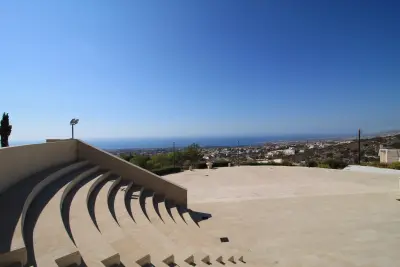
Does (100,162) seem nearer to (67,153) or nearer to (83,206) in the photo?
(67,153)

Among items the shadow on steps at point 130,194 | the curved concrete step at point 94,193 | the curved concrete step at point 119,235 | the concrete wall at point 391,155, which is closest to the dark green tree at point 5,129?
the curved concrete step at point 94,193

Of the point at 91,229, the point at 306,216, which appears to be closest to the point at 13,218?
the point at 91,229

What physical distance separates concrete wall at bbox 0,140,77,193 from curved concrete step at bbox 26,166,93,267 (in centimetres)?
98

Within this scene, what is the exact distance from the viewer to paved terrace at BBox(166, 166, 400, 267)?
705 centimetres

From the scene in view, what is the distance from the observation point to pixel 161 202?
32.7 ft

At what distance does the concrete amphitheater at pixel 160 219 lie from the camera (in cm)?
426

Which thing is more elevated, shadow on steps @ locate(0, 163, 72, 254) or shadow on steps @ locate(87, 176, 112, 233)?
shadow on steps @ locate(0, 163, 72, 254)

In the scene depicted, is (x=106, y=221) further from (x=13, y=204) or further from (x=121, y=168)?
(x=121, y=168)

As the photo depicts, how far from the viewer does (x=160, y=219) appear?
7.96 metres

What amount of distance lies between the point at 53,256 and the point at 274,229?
748 cm

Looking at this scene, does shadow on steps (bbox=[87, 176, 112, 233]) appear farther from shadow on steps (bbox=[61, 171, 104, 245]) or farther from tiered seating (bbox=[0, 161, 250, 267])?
shadow on steps (bbox=[61, 171, 104, 245])

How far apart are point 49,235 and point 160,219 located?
13.6 feet

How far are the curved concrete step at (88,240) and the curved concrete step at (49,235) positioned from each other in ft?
0.85

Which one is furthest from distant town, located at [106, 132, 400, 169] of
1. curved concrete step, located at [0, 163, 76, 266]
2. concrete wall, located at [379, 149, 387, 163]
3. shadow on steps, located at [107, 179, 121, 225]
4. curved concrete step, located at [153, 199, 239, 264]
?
curved concrete step, located at [0, 163, 76, 266]
